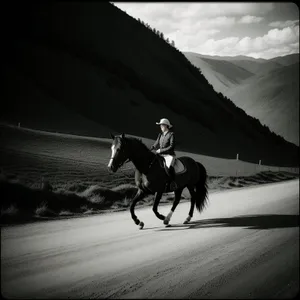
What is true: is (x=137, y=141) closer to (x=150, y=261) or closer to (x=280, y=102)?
(x=150, y=261)

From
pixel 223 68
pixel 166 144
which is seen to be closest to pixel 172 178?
pixel 166 144

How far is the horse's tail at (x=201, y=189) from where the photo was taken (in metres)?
4.20

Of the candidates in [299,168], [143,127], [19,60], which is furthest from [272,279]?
[19,60]

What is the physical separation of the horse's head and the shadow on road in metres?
1.00

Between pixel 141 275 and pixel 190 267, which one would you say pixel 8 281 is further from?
pixel 190 267

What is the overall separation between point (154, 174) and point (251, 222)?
1401 mm

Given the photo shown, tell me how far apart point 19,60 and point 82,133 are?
128cm

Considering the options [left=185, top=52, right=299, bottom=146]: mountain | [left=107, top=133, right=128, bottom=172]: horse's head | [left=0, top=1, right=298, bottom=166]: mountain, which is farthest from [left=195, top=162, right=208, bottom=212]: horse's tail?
[left=107, top=133, right=128, bottom=172]: horse's head

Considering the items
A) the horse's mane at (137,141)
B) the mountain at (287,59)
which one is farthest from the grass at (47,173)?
the mountain at (287,59)

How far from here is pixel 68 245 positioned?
250 cm

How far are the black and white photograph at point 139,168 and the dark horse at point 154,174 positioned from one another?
0.02 metres

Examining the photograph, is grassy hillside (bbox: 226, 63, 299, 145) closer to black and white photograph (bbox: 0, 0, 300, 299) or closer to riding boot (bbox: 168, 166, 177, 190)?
black and white photograph (bbox: 0, 0, 300, 299)

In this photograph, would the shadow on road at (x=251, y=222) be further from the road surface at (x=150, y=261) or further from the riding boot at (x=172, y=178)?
the riding boot at (x=172, y=178)

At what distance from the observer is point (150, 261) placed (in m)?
2.56
